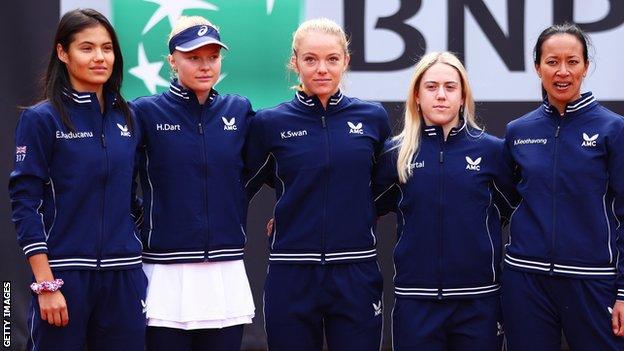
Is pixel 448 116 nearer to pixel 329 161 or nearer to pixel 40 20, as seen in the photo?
pixel 329 161

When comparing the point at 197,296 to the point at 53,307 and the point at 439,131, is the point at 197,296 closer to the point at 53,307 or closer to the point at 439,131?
the point at 53,307

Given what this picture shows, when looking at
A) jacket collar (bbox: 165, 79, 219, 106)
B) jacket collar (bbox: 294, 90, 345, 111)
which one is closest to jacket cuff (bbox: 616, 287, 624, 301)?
jacket collar (bbox: 294, 90, 345, 111)

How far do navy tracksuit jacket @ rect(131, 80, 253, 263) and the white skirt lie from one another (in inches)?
1.7

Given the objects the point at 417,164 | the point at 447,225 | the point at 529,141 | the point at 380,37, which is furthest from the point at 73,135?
the point at 380,37

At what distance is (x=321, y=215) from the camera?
3994mm

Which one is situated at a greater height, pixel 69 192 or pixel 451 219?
pixel 69 192

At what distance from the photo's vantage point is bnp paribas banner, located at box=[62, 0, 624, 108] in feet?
17.5

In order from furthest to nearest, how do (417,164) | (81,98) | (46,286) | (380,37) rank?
(380,37) → (417,164) → (81,98) → (46,286)

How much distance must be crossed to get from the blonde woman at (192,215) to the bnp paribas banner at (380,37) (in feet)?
4.43

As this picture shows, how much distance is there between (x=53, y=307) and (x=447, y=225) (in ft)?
4.99

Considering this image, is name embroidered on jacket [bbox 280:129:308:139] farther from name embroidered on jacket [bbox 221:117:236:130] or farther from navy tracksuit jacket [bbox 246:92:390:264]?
name embroidered on jacket [bbox 221:117:236:130]

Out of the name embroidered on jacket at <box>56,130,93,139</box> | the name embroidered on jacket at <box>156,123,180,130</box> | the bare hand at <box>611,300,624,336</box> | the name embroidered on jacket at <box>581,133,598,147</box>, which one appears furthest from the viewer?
the name embroidered on jacket at <box>156,123,180,130</box>

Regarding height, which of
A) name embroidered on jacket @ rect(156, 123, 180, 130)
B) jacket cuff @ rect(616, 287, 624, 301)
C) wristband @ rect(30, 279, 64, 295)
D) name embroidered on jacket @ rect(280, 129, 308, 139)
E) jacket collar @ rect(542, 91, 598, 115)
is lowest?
jacket cuff @ rect(616, 287, 624, 301)

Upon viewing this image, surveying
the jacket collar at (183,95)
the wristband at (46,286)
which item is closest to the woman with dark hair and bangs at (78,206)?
the wristband at (46,286)
